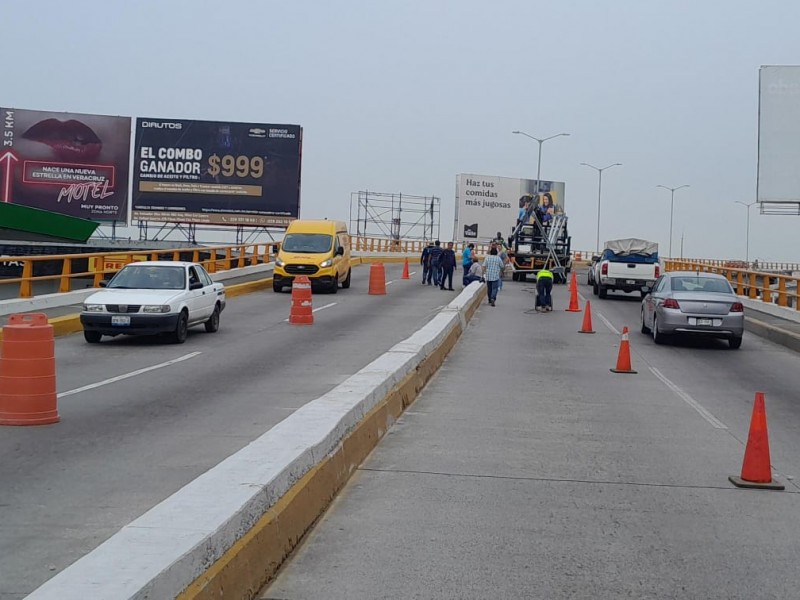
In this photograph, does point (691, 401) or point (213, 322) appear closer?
point (691, 401)

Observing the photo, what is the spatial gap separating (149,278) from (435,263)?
20.4 m

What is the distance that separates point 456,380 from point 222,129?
160 ft

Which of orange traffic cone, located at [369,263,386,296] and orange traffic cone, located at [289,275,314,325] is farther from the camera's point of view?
orange traffic cone, located at [369,263,386,296]

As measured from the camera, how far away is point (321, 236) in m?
34.9

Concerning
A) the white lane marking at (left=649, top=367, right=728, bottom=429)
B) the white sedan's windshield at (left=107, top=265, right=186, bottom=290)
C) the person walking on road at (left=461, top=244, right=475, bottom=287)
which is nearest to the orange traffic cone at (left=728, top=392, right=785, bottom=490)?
the white lane marking at (left=649, top=367, right=728, bottom=429)

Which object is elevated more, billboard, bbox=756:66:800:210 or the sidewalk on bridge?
billboard, bbox=756:66:800:210

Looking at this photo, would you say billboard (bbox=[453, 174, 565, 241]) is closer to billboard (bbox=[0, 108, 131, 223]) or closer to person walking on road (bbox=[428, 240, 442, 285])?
billboard (bbox=[0, 108, 131, 223])

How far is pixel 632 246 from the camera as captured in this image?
39219 millimetres

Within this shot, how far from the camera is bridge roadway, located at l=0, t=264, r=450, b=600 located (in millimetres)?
6941

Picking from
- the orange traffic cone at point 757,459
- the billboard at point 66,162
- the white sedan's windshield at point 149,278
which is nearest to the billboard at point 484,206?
the billboard at point 66,162

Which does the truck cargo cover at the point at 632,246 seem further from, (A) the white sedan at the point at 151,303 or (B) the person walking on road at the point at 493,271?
(A) the white sedan at the point at 151,303

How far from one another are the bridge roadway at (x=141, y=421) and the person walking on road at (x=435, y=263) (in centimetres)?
1538

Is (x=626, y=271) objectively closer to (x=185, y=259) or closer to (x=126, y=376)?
(x=185, y=259)

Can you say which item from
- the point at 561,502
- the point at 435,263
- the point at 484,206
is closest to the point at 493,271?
the point at 435,263
